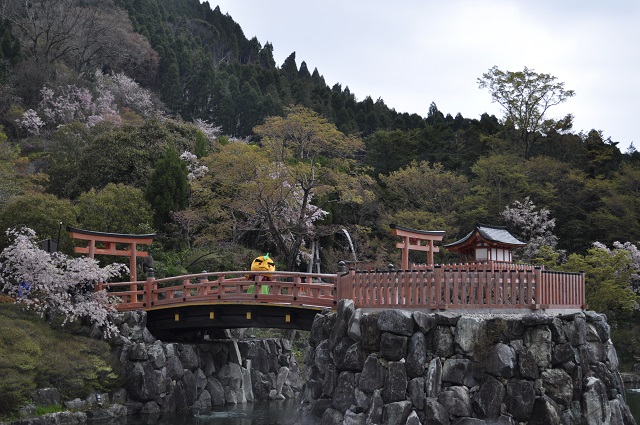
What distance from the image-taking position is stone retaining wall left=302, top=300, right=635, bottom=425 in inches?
619

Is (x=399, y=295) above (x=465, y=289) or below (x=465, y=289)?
below

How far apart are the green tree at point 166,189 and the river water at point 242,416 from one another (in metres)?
11.3

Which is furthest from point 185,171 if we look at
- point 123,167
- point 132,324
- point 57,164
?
point 132,324

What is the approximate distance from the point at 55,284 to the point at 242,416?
684 centimetres

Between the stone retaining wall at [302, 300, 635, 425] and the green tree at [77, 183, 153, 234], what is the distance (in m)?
15.7

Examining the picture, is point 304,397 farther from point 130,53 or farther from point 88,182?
point 130,53

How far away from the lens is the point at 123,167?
37.2 meters

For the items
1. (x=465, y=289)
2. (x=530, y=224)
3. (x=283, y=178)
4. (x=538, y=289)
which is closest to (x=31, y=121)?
(x=283, y=178)

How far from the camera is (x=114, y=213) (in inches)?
1212

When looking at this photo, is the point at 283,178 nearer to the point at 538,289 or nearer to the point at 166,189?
the point at 166,189

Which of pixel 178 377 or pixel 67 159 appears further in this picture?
pixel 67 159

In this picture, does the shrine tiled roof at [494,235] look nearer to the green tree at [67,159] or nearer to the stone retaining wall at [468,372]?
the stone retaining wall at [468,372]

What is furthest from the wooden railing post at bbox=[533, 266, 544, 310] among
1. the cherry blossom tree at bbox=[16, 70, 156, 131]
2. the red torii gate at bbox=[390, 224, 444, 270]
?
the cherry blossom tree at bbox=[16, 70, 156, 131]

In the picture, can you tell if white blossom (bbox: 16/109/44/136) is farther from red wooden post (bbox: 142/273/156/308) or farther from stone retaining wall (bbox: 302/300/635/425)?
stone retaining wall (bbox: 302/300/635/425)
